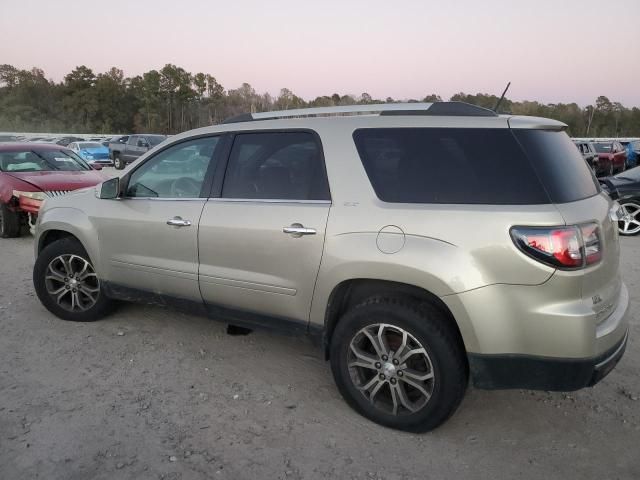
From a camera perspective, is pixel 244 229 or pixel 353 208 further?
pixel 244 229

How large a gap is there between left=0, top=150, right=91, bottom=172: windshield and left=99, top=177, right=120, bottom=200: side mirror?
17.7 ft

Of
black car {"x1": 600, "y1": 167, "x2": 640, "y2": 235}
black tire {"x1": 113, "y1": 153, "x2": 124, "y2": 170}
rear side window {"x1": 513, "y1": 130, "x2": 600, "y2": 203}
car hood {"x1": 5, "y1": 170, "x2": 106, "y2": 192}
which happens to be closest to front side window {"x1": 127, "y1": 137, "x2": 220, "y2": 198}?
rear side window {"x1": 513, "y1": 130, "x2": 600, "y2": 203}

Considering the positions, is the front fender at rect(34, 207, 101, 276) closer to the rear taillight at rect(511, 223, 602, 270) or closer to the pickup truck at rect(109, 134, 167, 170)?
the rear taillight at rect(511, 223, 602, 270)

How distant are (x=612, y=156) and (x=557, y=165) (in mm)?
20581

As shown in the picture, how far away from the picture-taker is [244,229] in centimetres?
336

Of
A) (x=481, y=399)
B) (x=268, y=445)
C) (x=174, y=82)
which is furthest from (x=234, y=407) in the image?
(x=174, y=82)

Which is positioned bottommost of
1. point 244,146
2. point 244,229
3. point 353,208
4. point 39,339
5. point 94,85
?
point 39,339

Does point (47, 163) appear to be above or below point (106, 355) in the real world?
above

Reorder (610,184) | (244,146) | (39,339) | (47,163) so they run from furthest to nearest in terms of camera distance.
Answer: (610,184) → (47,163) → (39,339) → (244,146)

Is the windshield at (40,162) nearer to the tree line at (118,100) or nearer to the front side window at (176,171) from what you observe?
the front side window at (176,171)

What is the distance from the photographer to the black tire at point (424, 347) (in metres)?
2.73

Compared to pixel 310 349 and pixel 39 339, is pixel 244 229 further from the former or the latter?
pixel 39 339

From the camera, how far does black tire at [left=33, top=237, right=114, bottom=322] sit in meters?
4.46

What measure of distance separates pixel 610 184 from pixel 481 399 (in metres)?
8.22
